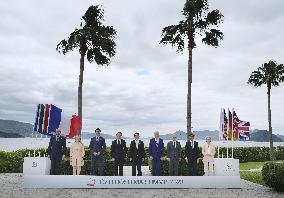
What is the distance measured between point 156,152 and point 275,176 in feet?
15.7

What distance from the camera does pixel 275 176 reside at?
13719mm

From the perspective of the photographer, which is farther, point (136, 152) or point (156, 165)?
point (156, 165)

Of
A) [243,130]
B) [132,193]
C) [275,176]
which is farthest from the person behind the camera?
[243,130]

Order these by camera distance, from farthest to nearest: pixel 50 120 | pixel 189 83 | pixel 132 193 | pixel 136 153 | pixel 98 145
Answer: pixel 189 83 < pixel 50 120 < pixel 136 153 < pixel 98 145 < pixel 132 193

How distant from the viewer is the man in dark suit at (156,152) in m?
16.0

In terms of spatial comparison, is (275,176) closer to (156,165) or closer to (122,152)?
(156,165)

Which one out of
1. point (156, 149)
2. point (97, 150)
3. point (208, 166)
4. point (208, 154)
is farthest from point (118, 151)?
point (208, 166)

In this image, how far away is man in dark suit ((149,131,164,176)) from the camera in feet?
52.4

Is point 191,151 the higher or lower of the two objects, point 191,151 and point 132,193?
the higher

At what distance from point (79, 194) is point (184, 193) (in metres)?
3.53

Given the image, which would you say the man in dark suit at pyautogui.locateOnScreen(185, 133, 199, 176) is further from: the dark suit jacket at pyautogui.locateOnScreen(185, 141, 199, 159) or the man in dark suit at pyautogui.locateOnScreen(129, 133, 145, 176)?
the man in dark suit at pyautogui.locateOnScreen(129, 133, 145, 176)

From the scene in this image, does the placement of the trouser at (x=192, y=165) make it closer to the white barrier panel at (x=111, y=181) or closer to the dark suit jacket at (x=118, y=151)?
the white barrier panel at (x=111, y=181)

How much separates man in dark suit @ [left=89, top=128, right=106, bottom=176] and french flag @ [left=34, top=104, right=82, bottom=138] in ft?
7.22

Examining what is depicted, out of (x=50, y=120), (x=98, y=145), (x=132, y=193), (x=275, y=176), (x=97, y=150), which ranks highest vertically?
(x=50, y=120)
